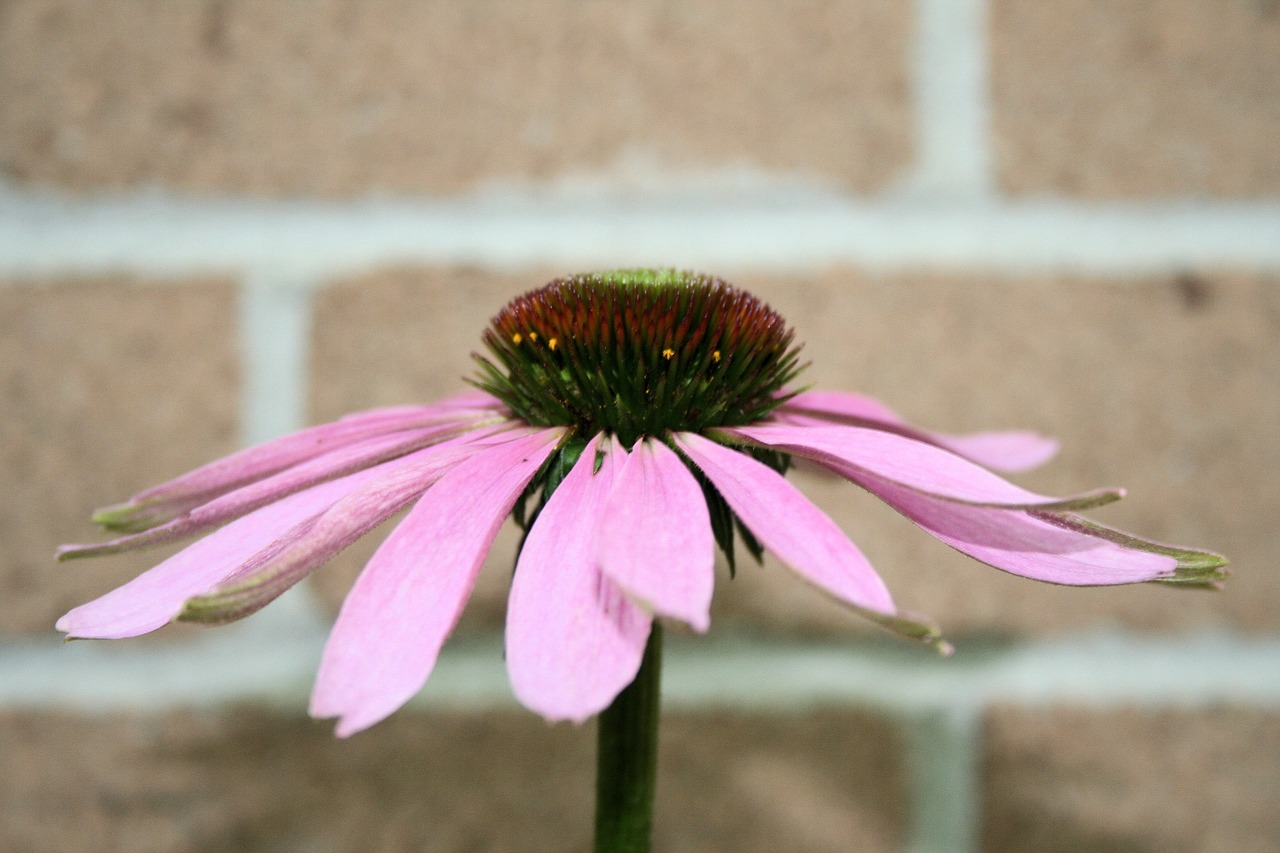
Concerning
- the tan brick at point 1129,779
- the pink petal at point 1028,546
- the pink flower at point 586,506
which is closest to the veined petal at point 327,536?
the pink flower at point 586,506

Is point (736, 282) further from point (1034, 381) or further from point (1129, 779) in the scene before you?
point (1129, 779)

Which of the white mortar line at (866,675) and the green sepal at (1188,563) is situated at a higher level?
the green sepal at (1188,563)

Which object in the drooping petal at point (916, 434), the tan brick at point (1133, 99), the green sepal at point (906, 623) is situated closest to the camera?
the green sepal at point (906, 623)

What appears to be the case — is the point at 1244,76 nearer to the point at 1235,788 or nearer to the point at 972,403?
the point at 972,403

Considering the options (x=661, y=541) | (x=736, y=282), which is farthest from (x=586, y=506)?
(x=736, y=282)

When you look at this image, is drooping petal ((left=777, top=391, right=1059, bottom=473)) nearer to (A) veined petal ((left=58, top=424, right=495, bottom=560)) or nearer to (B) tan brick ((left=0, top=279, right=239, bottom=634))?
(A) veined petal ((left=58, top=424, right=495, bottom=560))

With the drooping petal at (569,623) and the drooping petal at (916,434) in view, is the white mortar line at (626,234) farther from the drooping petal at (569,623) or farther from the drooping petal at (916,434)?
the drooping petal at (569,623)

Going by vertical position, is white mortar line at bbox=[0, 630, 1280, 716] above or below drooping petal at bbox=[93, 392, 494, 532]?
below

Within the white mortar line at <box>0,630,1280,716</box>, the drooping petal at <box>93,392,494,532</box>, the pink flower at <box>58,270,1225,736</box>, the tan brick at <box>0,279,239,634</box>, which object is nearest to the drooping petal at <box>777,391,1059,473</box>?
the pink flower at <box>58,270,1225,736</box>
